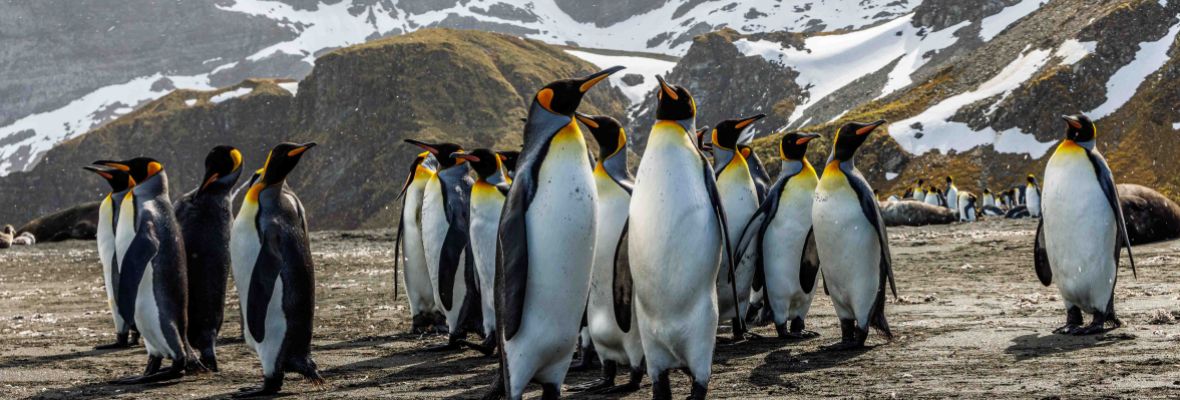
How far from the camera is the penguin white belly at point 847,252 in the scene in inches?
289

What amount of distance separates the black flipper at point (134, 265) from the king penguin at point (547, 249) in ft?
10.3

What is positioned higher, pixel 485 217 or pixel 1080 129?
pixel 1080 129

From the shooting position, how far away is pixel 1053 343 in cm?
686

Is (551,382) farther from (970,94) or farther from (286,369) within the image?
(970,94)

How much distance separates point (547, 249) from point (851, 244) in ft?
10.6

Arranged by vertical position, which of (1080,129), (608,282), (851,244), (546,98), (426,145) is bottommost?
(851,244)

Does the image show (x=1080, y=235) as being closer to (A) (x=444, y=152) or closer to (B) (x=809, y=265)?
(B) (x=809, y=265)

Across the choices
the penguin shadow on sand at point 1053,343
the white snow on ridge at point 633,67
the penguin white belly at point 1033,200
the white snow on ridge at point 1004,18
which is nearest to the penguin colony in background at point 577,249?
the penguin shadow on sand at point 1053,343

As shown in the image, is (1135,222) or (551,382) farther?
(1135,222)

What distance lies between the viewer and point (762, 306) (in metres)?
9.18

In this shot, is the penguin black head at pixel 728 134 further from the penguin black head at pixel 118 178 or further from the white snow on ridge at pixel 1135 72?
the white snow on ridge at pixel 1135 72

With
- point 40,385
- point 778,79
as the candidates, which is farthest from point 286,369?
point 778,79

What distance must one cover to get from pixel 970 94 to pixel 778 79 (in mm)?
52679

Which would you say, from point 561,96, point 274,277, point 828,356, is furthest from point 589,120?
point 828,356
